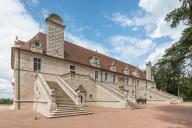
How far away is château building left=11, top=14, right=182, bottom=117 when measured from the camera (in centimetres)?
1873

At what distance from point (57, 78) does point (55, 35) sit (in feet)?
19.1

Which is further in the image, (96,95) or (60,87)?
(96,95)

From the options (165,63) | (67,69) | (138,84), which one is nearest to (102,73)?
(67,69)

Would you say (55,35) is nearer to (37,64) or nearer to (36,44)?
(36,44)

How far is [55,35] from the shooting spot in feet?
87.4

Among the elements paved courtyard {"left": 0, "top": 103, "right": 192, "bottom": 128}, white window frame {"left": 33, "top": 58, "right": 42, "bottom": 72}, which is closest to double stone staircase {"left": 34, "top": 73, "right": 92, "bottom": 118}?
paved courtyard {"left": 0, "top": 103, "right": 192, "bottom": 128}

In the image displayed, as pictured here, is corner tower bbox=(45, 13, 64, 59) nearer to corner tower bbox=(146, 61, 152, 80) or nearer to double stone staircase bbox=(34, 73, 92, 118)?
double stone staircase bbox=(34, 73, 92, 118)

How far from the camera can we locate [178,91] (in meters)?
57.0

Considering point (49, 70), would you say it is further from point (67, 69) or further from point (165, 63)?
point (165, 63)

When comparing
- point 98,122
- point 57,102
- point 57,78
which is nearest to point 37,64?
point 57,78

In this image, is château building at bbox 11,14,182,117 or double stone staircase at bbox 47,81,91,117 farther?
château building at bbox 11,14,182,117

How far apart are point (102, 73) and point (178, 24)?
873 inches

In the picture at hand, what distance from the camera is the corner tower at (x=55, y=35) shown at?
84.9ft

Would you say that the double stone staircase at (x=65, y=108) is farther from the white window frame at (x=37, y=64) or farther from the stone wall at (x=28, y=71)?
the white window frame at (x=37, y=64)
